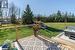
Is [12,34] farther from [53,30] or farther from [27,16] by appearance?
[27,16]

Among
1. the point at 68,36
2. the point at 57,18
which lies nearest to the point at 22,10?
the point at 57,18

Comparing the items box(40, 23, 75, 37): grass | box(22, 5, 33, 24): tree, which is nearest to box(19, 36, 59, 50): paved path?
box(40, 23, 75, 37): grass

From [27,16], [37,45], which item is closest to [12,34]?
[37,45]

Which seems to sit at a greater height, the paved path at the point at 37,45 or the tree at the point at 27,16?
the tree at the point at 27,16

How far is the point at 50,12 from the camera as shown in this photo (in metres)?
12.1

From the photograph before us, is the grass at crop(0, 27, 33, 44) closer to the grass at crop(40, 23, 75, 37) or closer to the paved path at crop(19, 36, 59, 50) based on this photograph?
the grass at crop(40, 23, 75, 37)

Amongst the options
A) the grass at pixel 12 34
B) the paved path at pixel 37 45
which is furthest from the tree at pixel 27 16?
the paved path at pixel 37 45

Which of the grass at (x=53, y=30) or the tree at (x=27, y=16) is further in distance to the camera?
the tree at (x=27, y=16)

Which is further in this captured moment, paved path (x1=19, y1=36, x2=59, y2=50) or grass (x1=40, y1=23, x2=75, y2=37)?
grass (x1=40, y1=23, x2=75, y2=37)

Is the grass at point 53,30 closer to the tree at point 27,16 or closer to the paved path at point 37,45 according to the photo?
the paved path at point 37,45

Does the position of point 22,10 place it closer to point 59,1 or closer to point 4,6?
point 4,6

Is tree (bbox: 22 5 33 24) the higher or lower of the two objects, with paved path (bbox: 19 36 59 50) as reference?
higher

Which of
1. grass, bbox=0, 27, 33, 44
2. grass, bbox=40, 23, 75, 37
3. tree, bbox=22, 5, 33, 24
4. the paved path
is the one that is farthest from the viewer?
tree, bbox=22, 5, 33, 24

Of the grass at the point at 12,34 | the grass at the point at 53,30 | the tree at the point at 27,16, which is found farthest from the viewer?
the tree at the point at 27,16
